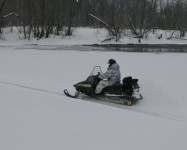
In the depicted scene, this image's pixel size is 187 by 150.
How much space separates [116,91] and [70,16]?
30193 mm

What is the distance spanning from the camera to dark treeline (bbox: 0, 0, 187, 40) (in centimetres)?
3291

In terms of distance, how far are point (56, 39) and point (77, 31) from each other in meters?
4.70

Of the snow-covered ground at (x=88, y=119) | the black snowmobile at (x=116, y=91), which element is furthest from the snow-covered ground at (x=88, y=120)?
the black snowmobile at (x=116, y=91)

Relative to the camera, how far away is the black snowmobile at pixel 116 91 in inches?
287

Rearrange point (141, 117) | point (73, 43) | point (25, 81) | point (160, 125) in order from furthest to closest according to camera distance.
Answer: point (73, 43)
point (25, 81)
point (141, 117)
point (160, 125)

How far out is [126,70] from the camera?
507 inches

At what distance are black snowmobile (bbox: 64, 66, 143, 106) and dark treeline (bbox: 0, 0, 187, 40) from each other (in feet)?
84.3

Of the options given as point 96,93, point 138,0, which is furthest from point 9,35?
point 96,93

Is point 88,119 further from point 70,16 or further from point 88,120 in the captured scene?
point 70,16

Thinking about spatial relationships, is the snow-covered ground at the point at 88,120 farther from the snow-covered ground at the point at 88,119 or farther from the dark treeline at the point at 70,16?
the dark treeline at the point at 70,16

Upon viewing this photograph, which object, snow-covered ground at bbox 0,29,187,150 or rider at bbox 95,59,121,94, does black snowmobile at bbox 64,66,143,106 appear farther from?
snow-covered ground at bbox 0,29,187,150

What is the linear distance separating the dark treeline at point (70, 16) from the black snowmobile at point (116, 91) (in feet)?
84.3

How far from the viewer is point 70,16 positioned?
35.9m

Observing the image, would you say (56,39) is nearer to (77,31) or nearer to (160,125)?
(77,31)
